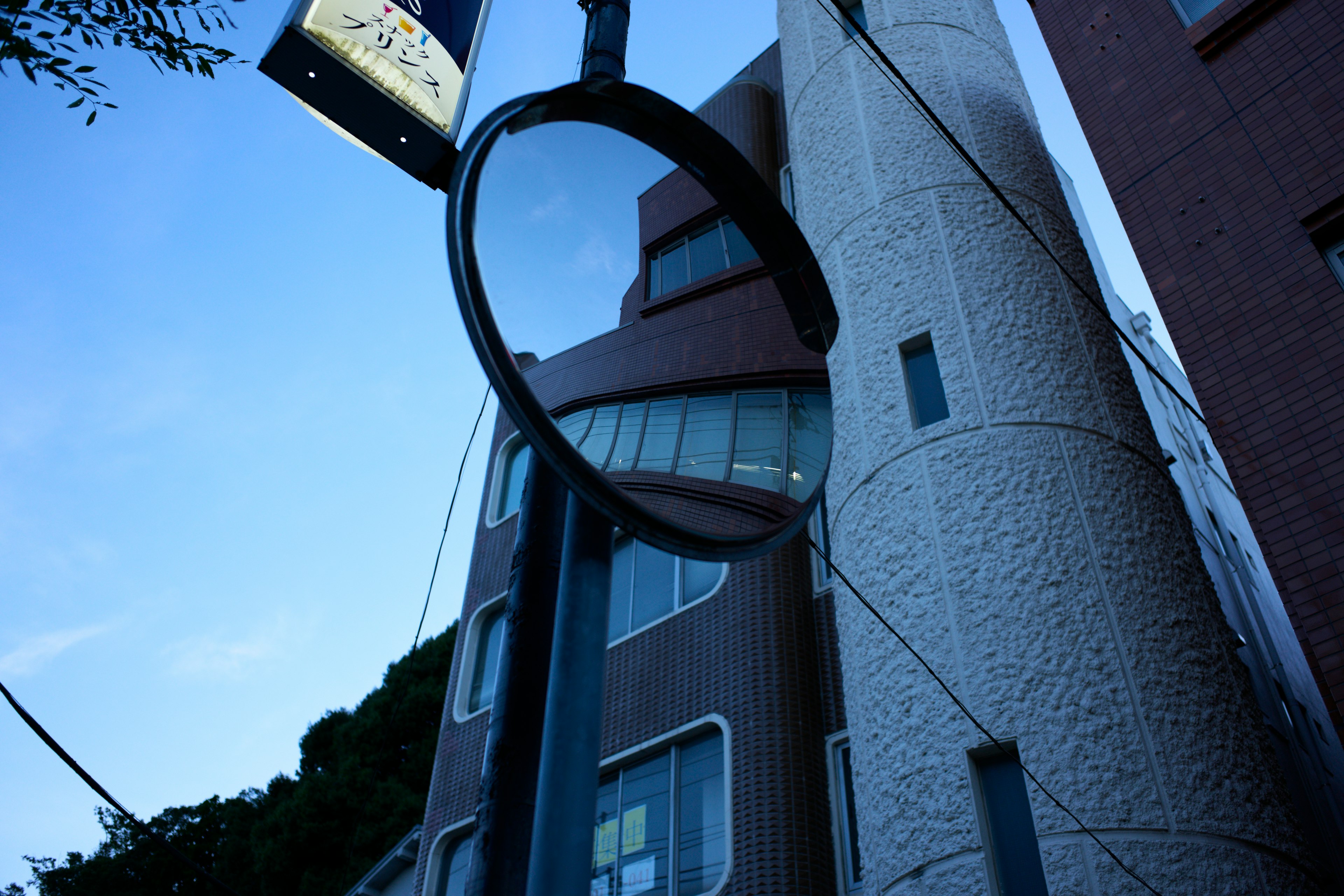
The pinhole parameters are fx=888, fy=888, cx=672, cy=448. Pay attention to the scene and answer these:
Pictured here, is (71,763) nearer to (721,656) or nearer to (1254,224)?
(721,656)

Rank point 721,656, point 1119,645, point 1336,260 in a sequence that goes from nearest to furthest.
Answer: point 1119,645, point 1336,260, point 721,656

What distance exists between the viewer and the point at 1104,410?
8391mm

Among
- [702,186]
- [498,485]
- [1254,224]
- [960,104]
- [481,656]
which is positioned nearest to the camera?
[702,186]

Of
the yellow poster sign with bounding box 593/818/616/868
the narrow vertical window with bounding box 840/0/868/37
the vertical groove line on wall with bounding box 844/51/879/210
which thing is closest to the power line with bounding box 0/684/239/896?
the yellow poster sign with bounding box 593/818/616/868

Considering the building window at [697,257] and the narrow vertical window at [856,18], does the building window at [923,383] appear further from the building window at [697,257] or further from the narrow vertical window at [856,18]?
the narrow vertical window at [856,18]

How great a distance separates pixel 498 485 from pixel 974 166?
11.8m

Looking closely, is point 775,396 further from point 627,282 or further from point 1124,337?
point 1124,337

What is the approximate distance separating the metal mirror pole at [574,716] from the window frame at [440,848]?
1093cm

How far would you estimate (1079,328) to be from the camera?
9.09m

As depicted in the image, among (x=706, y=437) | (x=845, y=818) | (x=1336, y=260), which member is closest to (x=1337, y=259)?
(x=1336, y=260)

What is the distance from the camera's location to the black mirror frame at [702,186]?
237 centimetres

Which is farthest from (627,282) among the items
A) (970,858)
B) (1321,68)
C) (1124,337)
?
(1321,68)

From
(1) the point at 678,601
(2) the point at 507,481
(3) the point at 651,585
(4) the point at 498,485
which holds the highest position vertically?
(2) the point at 507,481

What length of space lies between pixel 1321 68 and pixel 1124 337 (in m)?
3.04
